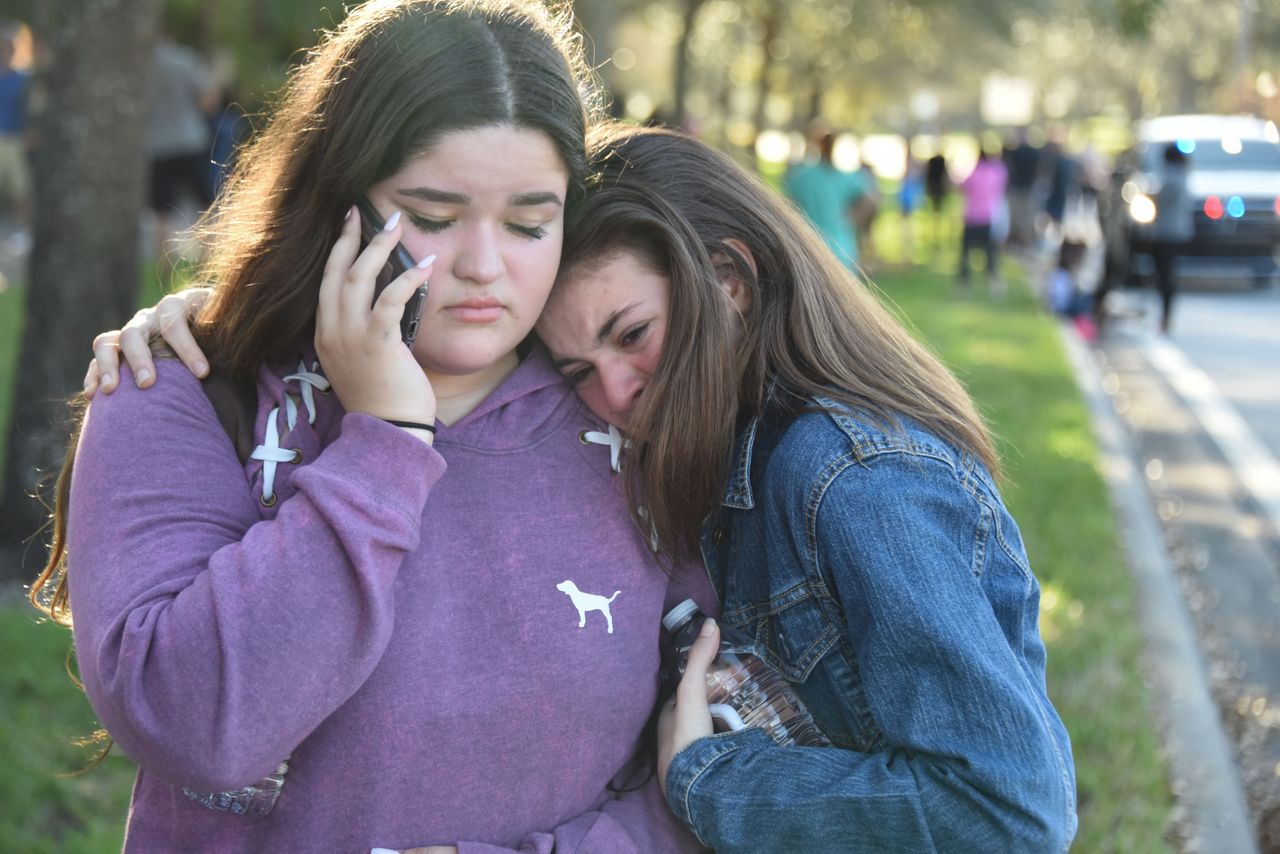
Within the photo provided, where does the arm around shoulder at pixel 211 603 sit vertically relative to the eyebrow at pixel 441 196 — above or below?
below

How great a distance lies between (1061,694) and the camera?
16.0 feet

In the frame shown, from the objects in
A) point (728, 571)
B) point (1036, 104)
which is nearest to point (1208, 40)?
point (1036, 104)

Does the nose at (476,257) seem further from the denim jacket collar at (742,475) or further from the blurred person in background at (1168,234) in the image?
the blurred person in background at (1168,234)

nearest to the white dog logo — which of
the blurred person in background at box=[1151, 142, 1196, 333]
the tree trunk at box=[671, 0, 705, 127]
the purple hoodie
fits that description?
the purple hoodie

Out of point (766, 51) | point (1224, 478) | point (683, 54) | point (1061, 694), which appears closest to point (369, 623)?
point (1061, 694)

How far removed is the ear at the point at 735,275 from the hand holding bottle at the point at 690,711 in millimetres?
540

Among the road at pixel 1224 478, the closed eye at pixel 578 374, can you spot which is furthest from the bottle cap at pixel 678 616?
the road at pixel 1224 478

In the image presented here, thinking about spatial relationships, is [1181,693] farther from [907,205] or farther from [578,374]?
[907,205]

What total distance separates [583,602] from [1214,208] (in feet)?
60.0

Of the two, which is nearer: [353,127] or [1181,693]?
[353,127]

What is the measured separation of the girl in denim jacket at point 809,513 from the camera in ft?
6.25

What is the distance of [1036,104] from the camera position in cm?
6869

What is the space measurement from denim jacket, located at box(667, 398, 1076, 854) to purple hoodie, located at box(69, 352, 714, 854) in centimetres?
18

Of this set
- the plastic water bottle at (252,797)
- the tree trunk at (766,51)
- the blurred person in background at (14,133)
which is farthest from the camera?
the tree trunk at (766,51)
